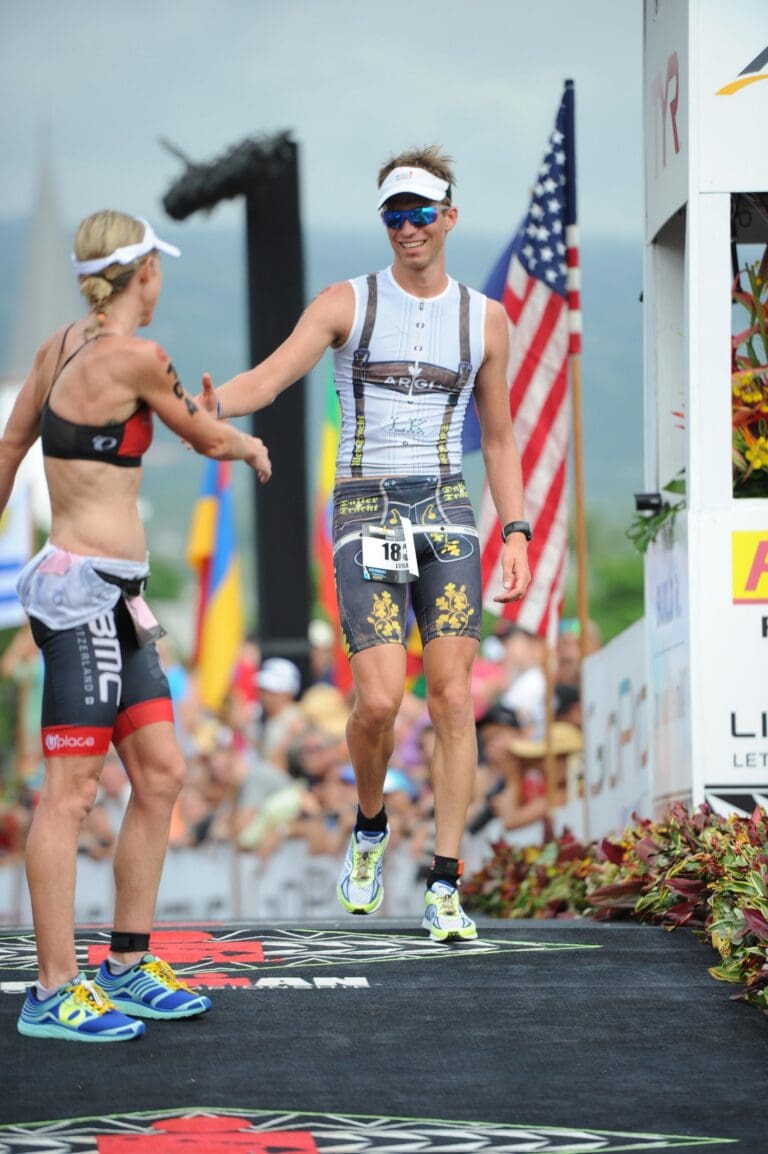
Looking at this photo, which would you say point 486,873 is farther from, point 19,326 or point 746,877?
point 19,326

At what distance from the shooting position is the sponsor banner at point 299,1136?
3.94 meters

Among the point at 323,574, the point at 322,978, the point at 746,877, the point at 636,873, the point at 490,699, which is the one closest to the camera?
the point at 322,978

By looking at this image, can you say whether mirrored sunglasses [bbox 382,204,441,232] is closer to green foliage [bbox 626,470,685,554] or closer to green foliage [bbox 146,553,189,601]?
green foliage [bbox 626,470,685,554]

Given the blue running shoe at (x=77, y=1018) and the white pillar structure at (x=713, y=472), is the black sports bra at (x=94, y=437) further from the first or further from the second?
the white pillar structure at (x=713, y=472)

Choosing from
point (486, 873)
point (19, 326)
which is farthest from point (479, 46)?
point (486, 873)

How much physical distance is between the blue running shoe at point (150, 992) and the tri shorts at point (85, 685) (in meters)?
0.61

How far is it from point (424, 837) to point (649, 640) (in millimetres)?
6425

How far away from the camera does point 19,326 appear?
3442 inches

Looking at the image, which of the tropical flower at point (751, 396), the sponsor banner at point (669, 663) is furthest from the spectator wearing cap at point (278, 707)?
the tropical flower at point (751, 396)

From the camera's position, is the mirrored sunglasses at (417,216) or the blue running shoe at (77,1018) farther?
the mirrored sunglasses at (417,216)

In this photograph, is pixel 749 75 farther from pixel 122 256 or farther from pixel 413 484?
pixel 122 256

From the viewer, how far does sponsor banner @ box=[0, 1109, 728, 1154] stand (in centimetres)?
394

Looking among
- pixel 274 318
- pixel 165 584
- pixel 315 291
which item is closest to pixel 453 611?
pixel 274 318

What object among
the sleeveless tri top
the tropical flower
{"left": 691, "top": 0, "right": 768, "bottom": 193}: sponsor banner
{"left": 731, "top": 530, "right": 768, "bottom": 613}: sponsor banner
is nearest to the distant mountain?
the tropical flower
